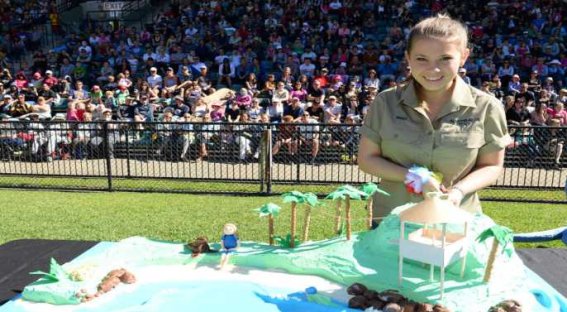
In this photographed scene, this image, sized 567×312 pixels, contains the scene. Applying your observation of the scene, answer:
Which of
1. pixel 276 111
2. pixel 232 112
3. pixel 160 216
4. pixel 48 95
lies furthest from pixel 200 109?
pixel 160 216

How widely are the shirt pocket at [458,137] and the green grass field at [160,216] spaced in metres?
3.19

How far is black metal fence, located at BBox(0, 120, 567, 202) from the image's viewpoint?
335 inches

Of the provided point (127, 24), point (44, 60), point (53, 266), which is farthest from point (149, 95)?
point (53, 266)

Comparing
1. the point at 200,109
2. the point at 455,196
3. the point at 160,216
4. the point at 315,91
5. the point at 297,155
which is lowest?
the point at 160,216

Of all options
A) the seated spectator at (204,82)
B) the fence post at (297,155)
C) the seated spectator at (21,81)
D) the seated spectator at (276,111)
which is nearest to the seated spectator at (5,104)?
the seated spectator at (21,81)

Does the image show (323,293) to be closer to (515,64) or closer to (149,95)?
(149,95)

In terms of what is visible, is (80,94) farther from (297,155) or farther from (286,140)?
(297,155)

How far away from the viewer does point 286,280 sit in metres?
3.03

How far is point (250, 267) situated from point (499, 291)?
1351 mm

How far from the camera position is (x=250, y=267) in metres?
3.21

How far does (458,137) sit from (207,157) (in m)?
7.08

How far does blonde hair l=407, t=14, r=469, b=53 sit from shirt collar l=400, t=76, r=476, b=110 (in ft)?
0.68

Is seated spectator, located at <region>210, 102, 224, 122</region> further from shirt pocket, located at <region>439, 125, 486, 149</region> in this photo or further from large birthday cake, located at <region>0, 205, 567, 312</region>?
shirt pocket, located at <region>439, 125, 486, 149</region>

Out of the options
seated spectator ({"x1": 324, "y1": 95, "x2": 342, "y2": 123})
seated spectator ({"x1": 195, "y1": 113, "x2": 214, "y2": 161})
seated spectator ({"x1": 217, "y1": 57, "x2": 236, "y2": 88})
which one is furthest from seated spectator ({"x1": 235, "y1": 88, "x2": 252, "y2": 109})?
seated spectator ({"x1": 195, "y1": 113, "x2": 214, "y2": 161})
